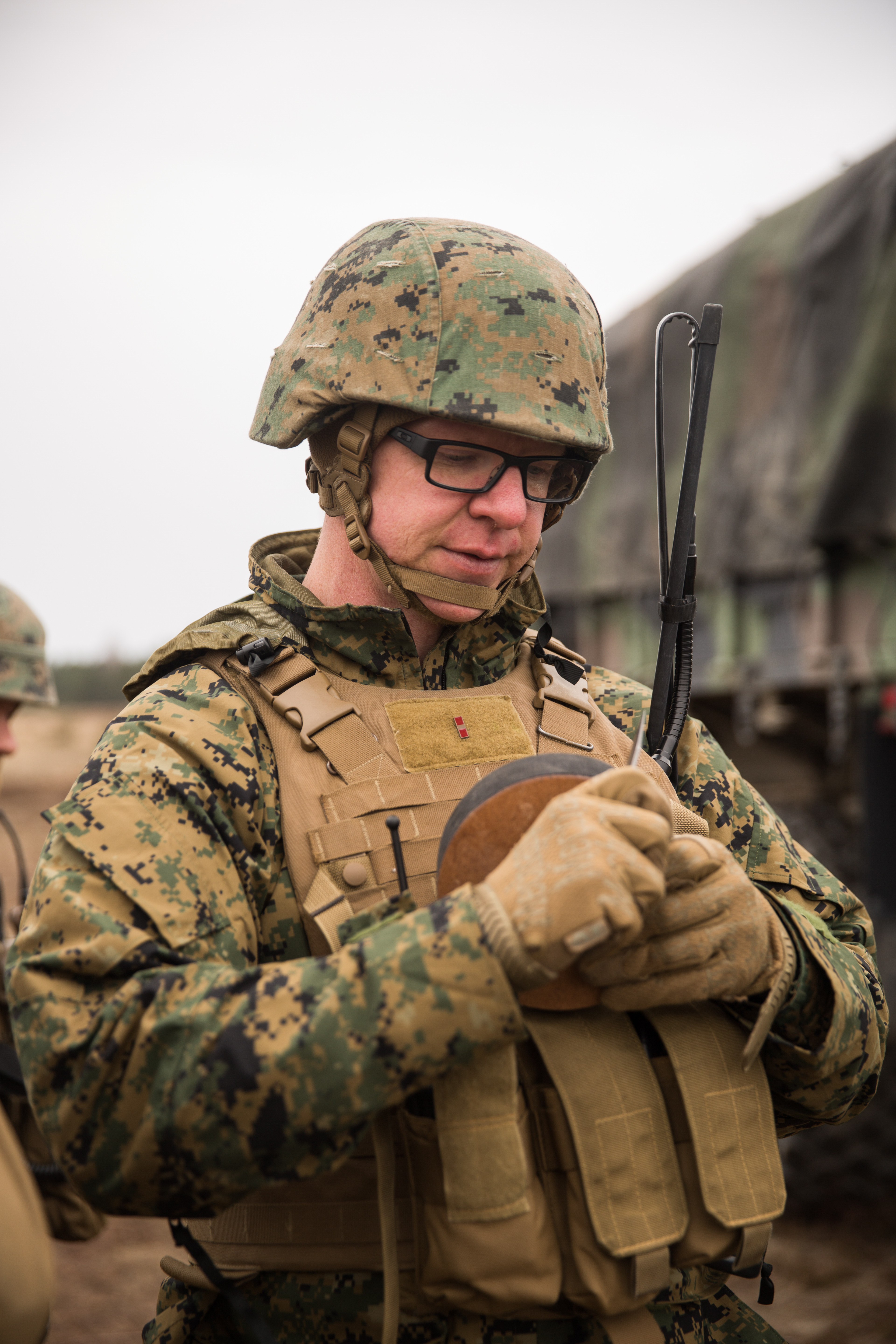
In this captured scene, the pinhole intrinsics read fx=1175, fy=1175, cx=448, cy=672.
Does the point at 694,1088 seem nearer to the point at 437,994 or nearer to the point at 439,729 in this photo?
the point at 437,994

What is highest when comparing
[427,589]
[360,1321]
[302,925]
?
[427,589]

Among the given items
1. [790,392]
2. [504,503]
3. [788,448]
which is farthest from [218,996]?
[790,392]

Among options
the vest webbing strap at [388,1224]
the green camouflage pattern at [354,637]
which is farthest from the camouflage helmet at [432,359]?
the vest webbing strap at [388,1224]

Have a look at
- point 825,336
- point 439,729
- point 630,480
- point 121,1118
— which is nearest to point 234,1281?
point 121,1118

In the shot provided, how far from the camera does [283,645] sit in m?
2.32

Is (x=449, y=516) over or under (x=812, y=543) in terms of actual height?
over

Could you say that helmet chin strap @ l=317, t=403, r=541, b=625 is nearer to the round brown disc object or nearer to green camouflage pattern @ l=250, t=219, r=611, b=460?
green camouflage pattern @ l=250, t=219, r=611, b=460

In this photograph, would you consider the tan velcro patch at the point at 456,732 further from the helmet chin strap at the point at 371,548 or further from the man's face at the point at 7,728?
the man's face at the point at 7,728

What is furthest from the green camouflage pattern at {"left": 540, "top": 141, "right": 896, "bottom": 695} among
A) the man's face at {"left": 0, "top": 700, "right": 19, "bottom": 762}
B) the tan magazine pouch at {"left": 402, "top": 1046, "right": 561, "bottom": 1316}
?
the tan magazine pouch at {"left": 402, "top": 1046, "right": 561, "bottom": 1316}

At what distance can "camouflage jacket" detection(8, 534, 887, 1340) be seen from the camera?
1.68 m

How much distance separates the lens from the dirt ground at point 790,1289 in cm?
496

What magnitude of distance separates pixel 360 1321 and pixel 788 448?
4570 millimetres

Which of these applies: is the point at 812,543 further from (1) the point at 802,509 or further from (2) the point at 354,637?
A: (2) the point at 354,637

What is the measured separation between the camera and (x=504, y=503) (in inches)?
89.1
